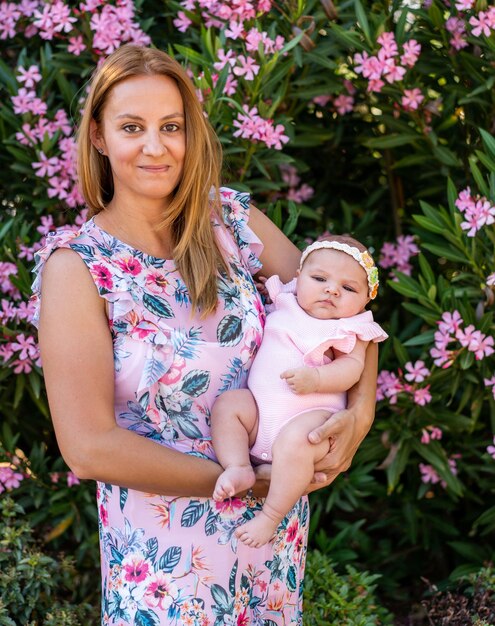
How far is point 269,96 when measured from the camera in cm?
350

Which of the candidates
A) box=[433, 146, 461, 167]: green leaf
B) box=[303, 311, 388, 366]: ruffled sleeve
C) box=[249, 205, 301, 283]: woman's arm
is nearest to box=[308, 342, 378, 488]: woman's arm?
box=[303, 311, 388, 366]: ruffled sleeve

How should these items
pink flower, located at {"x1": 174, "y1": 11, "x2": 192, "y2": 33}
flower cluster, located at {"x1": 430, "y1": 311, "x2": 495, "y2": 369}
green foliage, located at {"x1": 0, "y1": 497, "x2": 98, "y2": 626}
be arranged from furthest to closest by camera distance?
pink flower, located at {"x1": 174, "y1": 11, "x2": 192, "y2": 33}, flower cluster, located at {"x1": 430, "y1": 311, "x2": 495, "y2": 369}, green foliage, located at {"x1": 0, "y1": 497, "x2": 98, "y2": 626}

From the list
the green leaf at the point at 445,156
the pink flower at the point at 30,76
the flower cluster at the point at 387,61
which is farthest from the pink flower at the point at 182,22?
the green leaf at the point at 445,156

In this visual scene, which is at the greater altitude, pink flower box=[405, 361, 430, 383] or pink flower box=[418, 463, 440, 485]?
pink flower box=[405, 361, 430, 383]

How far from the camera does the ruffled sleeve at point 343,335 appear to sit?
247cm

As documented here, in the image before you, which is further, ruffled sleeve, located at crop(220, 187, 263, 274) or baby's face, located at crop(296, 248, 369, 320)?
ruffled sleeve, located at crop(220, 187, 263, 274)

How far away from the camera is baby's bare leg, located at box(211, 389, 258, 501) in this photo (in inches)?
87.5

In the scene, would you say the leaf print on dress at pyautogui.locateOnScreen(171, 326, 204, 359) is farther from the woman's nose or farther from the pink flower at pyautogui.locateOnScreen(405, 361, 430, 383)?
the pink flower at pyautogui.locateOnScreen(405, 361, 430, 383)

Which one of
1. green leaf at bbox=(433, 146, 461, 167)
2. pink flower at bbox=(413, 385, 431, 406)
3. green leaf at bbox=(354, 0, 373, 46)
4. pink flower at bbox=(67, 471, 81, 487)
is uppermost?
green leaf at bbox=(354, 0, 373, 46)

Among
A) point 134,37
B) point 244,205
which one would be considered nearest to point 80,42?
point 134,37

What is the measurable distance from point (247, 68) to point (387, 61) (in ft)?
1.75

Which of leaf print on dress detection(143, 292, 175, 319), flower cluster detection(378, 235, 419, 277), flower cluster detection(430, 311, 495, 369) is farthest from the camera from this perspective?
flower cluster detection(378, 235, 419, 277)

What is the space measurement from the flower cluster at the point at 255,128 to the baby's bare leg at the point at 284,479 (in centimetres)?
132

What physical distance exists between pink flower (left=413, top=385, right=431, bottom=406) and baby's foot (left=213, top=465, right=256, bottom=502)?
1229 mm
